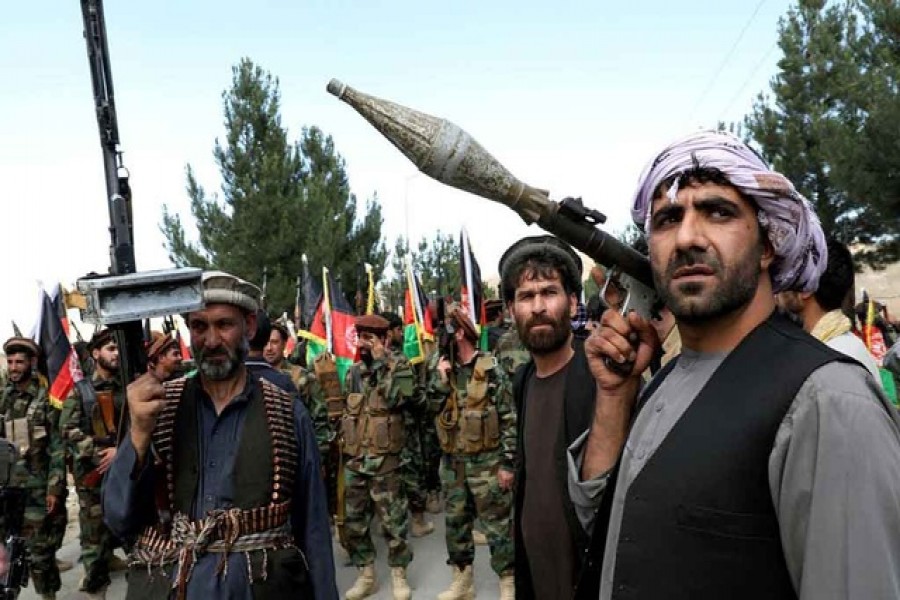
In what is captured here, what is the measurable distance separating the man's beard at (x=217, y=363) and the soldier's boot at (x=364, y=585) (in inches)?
147

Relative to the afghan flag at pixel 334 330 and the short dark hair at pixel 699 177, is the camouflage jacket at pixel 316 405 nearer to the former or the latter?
Answer: the afghan flag at pixel 334 330

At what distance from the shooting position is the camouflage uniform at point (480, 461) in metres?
5.79

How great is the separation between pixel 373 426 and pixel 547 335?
330 cm

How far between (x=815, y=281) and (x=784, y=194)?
266mm

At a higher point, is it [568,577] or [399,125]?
[399,125]

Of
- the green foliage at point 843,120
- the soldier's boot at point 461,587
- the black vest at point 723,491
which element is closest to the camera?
the black vest at point 723,491

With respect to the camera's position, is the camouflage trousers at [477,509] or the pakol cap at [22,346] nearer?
the camouflage trousers at [477,509]

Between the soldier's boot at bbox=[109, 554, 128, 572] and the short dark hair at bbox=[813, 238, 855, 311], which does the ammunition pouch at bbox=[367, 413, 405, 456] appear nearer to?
the soldier's boot at bbox=[109, 554, 128, 572]

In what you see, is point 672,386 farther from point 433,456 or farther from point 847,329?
point 433,456

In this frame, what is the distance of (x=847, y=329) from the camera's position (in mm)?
3164

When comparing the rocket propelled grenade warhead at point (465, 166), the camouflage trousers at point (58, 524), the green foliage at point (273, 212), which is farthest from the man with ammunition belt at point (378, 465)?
the green foliage at point (273, 212)

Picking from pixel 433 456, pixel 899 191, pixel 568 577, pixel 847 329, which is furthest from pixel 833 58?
pixel 568 577

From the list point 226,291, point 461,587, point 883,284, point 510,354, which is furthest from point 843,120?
point 883,284

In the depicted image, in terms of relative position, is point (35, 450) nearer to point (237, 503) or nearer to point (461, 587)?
point (461, 587)
